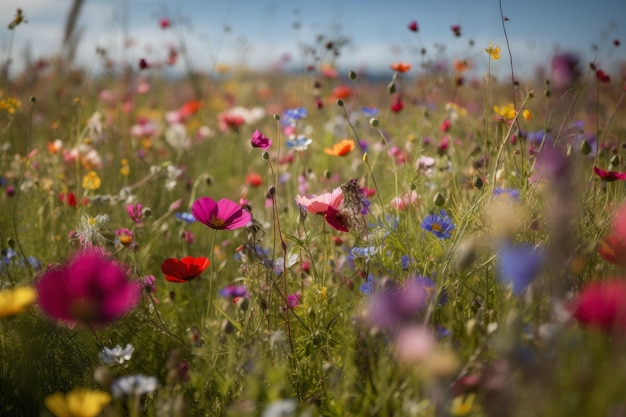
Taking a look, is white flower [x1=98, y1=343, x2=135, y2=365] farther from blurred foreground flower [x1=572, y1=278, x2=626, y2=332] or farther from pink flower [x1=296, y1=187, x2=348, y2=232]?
blurred foreground flower [x1=572, y1=278, x2=626, y2=332]

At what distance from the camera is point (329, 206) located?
130 cm

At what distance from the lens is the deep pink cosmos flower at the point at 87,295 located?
0.83 meters

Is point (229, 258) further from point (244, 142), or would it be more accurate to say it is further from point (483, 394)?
point (244, 142)

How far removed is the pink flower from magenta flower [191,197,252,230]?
0.16 metres

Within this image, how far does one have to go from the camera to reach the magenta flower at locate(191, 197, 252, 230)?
130cm

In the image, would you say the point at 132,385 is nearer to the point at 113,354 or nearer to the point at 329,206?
the point at 113,354

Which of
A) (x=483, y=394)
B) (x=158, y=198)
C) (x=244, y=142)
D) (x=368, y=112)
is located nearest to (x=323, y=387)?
(x=483, y=394)

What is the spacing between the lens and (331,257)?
167 cm

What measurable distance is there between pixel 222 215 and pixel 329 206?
11.1 inches

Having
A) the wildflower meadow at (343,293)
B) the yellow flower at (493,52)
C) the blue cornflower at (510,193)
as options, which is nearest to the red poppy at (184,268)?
the wildflower meadow at (343,293)

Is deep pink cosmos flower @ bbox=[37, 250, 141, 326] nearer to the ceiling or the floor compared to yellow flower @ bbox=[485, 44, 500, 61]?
nearer to the floor

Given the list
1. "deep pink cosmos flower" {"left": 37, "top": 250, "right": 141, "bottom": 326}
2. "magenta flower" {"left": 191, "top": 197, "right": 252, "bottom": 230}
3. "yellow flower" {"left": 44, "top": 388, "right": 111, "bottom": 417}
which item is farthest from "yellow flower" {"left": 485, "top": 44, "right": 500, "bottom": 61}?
"yellow flower" {"left": 44, "top": 388, "right": 111, "bottom": 417}

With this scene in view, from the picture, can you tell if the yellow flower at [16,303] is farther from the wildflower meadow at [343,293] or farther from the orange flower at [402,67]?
the orange flower at [402,67]

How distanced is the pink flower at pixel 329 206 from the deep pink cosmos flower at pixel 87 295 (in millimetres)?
559
